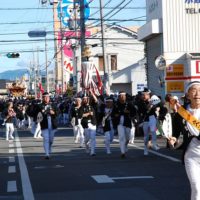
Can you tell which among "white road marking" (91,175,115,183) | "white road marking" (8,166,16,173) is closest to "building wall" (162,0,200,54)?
"white road marking" (8,166,16,173)

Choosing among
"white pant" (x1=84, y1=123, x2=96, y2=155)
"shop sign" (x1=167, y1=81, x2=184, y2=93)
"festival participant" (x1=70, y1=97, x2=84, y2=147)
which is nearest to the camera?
"white pant" (x1=84, y1=123, x2=96, y2=155)

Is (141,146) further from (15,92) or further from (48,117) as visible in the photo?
(15,92)

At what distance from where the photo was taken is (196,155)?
23.0 ft

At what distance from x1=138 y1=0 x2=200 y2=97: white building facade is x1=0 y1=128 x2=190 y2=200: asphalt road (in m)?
8.92

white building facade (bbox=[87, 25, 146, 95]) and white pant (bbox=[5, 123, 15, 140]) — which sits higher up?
white building facade (bbox=[87, 25, 146, 95])

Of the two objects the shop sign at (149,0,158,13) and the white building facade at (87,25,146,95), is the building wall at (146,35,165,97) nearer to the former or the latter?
the shop sign at (149,0,158,13)

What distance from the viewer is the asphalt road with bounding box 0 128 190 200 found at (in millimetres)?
10599

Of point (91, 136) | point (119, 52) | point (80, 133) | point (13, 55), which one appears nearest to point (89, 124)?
point (91, 136)

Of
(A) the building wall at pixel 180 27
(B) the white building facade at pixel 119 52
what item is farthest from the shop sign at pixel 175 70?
(B) the white building facade at pixel 119 52

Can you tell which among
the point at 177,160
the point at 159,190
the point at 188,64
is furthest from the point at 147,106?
the point at 188,64

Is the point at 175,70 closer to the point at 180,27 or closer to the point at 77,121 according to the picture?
the point at 180,27

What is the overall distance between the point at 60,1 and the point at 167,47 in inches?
1367

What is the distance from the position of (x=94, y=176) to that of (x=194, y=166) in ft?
20.3

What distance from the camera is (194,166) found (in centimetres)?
700
